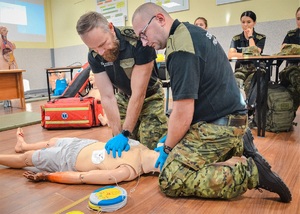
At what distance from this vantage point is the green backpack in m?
2.28

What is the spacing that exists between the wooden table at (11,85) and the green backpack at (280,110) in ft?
12.3

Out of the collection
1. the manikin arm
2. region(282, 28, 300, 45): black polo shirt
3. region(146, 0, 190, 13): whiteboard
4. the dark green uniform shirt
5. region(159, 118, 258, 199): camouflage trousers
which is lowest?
the manikin arm

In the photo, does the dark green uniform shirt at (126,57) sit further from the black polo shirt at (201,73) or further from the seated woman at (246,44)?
the seated woman at (246,44)

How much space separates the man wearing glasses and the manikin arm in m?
0.09

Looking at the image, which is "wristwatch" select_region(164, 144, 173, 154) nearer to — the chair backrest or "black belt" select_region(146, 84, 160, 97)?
"black belt" select_region(146, 84, 160, 97)

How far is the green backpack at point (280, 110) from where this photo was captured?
2275mm

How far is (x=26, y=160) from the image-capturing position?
155 centimetres

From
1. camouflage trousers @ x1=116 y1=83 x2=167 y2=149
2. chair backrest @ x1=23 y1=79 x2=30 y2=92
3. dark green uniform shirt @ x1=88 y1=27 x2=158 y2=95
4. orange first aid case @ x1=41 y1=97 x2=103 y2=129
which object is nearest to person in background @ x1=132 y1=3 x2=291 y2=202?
dark green uniform shirt @ x1=88 y1=27 x2=158 y2=95

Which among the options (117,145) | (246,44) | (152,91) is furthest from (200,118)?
(246,44)

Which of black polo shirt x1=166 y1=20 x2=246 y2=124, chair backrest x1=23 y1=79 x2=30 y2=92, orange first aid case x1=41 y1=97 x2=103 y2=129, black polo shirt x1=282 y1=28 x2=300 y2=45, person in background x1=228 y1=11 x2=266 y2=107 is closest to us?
black polo shirt x1=166 y1=20 x2=246 y2=124

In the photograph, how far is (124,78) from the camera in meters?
1.61

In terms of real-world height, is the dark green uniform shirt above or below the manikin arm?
above

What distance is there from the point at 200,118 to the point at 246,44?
2.17 m

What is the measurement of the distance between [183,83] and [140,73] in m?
0.49
